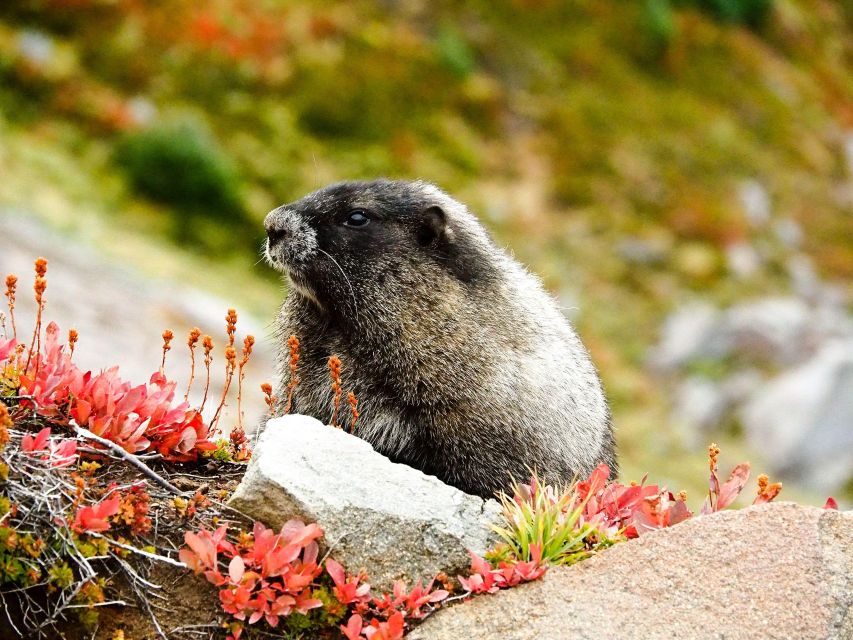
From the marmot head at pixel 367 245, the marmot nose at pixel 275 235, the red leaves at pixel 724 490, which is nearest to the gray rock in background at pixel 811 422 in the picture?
the red leaves at pixel 724 490

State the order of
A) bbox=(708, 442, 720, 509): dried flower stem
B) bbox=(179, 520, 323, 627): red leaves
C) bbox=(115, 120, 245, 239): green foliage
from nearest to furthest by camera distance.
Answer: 1. bbox=(179, 520, 323, 627): red leaves
2. bbox=(708, 442, 720, 509): dried flower stem
3. bbox=(115, 120, 245, 239): green foliage

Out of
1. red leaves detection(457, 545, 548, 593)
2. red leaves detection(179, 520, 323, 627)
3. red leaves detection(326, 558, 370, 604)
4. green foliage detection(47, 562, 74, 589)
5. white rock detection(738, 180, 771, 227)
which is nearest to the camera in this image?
green foliage detection(47, 562, 74, 589)

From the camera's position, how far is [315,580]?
5656 mm

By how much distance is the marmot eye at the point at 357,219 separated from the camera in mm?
7691

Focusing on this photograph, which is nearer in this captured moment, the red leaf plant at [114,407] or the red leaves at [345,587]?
the red leaves at [345,587]

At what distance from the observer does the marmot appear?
22.9 ft

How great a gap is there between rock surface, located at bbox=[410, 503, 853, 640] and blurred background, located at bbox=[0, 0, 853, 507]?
10.2 metres

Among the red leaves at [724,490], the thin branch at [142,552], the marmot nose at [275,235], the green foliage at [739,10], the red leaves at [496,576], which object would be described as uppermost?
the green foliage at [739,10]

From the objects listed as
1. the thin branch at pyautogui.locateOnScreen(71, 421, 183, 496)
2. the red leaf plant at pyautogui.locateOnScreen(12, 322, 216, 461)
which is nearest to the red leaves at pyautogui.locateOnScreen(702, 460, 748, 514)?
the red leaf plant at pyautogui.locateOnScreen(12, 322, 216, 461)

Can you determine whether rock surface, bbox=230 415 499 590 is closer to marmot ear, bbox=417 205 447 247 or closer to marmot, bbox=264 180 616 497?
marmot, bbox=264 180 616 497

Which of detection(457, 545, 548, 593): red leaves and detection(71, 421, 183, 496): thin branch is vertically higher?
detection(457, 545, 548, 593): red leaves

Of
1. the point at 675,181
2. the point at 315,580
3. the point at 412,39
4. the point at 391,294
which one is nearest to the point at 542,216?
the point at 675,181

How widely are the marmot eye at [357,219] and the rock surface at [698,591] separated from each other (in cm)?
315

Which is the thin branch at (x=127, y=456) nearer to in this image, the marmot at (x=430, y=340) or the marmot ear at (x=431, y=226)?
the marmot at (x=430, y=340)
